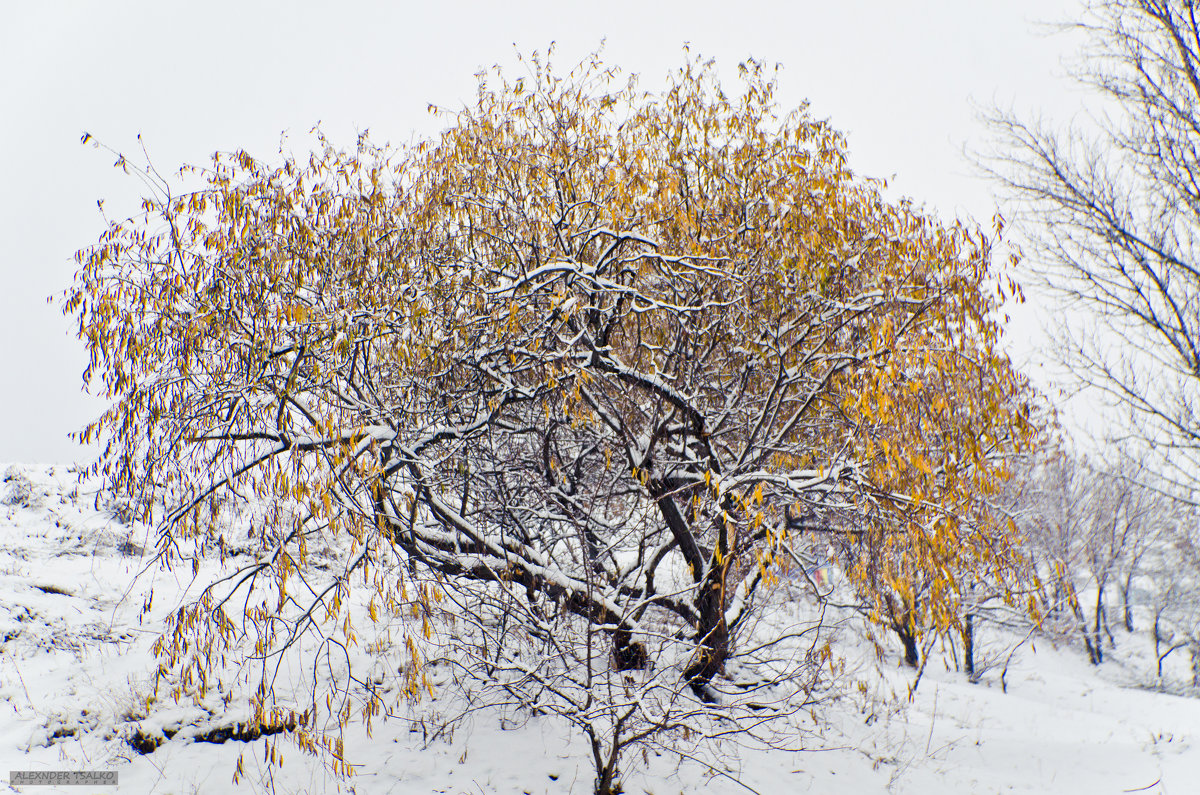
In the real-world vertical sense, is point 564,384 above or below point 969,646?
above

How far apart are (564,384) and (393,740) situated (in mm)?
3968

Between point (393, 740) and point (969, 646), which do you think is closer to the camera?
point (393, 740)

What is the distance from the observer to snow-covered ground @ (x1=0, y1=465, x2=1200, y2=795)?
5227mm

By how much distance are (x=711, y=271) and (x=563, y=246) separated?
1831 millimetres

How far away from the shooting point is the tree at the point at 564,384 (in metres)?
4.45

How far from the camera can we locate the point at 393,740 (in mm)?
5773

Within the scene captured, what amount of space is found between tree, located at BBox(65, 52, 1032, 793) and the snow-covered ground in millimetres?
582

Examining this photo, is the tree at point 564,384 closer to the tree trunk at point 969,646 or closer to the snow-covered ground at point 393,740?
the snow-covered ground at point 393,740

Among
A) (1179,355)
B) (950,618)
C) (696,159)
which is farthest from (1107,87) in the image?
(950,618)

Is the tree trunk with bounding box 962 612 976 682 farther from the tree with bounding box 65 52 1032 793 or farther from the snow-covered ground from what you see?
the tree with bounding box 65 52 1032 793

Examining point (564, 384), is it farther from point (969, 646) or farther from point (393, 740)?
point (969, 646)

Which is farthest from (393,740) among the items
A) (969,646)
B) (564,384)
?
(969,646)

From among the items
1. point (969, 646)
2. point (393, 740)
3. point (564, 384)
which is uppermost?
point (564, 384)

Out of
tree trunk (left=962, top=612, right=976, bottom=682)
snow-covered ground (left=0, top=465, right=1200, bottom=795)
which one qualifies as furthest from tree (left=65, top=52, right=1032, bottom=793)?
tree trunk (left=962, top=612, right=976, bottom=682)
